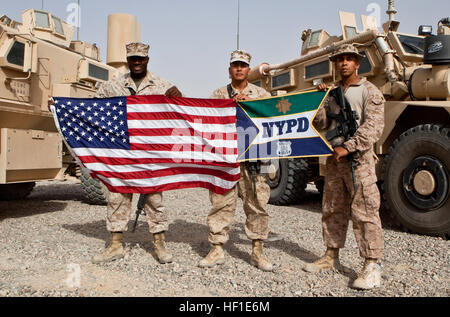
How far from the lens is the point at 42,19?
705 centimetres

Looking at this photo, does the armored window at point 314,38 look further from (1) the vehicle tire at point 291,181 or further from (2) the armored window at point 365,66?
(1) the vehicle tire at point 291,181

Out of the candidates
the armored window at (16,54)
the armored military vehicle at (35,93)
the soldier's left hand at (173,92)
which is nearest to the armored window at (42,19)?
the armored military vehicle at (35,93)

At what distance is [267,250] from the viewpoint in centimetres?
387

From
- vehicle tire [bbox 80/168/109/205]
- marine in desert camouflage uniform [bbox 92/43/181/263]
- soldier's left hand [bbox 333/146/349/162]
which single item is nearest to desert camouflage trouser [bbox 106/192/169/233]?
marine in desert camouflage uniform [bbox 92/43/181/263]

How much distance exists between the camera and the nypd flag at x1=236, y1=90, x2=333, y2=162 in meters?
3.33

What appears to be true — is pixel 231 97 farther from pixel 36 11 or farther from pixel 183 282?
pixel 36 11

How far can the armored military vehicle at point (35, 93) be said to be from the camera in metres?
4.90

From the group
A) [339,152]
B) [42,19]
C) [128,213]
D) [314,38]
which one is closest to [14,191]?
[42,19]

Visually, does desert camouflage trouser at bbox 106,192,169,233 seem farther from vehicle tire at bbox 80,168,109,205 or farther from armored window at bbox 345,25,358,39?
armored window at bbox 345,25,358,39

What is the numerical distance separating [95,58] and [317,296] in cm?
643

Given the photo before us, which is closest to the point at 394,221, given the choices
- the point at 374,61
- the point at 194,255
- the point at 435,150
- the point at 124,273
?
the point at 435,150

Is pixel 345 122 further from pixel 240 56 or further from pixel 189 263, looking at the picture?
pixel 189 263

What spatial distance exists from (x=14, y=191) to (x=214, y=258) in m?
5.14

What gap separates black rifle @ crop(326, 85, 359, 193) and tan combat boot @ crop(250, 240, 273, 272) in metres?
0.99
